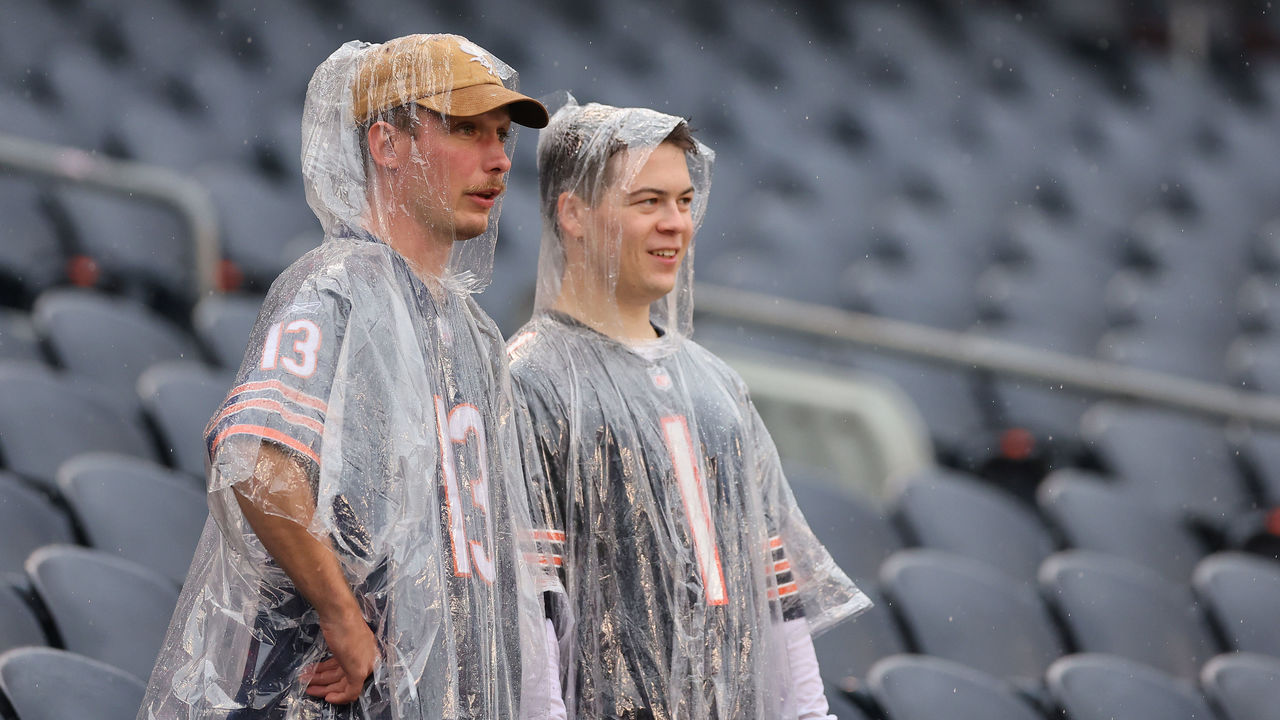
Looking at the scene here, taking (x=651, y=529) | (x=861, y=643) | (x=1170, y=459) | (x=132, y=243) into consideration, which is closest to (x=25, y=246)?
(x=132, y=243)

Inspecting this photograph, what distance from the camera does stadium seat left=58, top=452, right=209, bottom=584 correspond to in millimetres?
2609

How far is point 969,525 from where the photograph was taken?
3.65m

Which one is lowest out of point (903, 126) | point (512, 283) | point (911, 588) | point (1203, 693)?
point (1203, 693)

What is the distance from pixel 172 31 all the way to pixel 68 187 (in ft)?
8.24

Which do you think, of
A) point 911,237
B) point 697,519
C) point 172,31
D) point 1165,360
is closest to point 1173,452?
point 1165,360

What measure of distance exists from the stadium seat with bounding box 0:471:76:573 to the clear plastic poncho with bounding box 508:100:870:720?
1176mm

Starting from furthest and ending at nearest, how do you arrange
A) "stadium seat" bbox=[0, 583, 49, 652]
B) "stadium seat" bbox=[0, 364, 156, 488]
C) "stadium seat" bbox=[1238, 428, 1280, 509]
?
1. "stadium seat" bbox=[1238, 428, 1280, 509]
2. "stadium seat" bbox=[0, 364, 156, 488]
3. "stadium seat" bbox=[0, 583, 49, 652]

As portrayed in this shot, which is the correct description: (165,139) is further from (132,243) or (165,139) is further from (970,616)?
(970,616)

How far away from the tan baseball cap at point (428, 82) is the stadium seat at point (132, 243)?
3.01 metres

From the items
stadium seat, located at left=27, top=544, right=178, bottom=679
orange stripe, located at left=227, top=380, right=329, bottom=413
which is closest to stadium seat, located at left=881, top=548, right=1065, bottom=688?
stadium seat, located at left=27, top=544, right=178, bottom=679

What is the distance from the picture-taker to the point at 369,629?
1.49 metres

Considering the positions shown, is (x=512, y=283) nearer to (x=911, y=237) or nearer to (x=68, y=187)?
(x=68, y=187)

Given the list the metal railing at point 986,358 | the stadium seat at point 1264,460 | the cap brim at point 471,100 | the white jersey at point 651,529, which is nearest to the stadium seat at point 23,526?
the white jersey at point 651,529

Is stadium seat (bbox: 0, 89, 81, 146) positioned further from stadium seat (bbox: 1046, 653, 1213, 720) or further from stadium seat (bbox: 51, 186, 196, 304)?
stadium seat (bbox: 1046, 653, 1213, 720)
